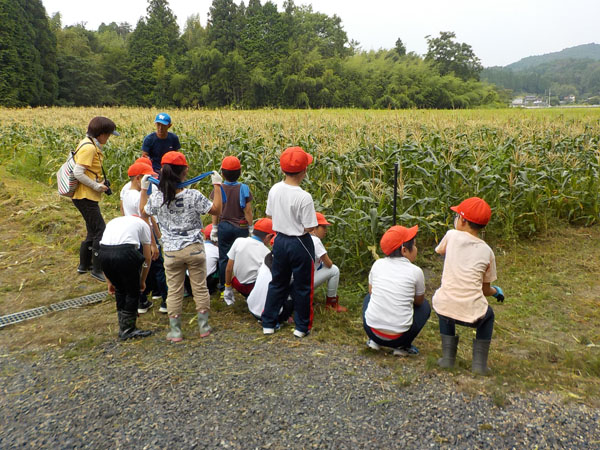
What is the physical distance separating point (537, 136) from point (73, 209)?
9122mm

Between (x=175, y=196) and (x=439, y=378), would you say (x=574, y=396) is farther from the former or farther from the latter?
(x=175, y=196)

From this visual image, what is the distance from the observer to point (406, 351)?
3.76 m

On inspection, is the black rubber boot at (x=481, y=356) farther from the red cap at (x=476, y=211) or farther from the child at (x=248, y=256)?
the child at (x=248, y=256)

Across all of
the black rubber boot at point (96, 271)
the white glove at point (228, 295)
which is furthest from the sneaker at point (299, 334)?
the black rubber boot at point (96, 271)

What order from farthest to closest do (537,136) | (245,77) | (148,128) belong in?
(245,77) < (148,128) < (537,136)

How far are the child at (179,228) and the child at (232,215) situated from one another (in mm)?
917

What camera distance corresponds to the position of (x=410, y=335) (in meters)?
3.63

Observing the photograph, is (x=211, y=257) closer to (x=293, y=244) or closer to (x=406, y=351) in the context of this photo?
(x=293, y=244)

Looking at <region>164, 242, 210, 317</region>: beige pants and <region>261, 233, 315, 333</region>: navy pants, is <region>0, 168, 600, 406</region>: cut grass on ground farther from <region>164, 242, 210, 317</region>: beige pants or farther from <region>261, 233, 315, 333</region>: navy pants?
<region>164, 242, 210, 317</region>: beige pants

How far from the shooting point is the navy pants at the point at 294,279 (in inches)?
157

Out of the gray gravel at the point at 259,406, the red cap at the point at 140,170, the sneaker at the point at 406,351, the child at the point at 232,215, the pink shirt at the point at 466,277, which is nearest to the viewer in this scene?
the gray gravel at the point at 259,406

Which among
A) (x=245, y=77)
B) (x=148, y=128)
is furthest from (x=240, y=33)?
(x=148, y=128)

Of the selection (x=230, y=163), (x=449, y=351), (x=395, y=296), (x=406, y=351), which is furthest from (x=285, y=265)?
(x=449, y=351)

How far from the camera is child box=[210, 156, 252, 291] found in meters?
4.93
